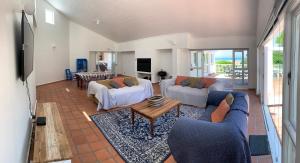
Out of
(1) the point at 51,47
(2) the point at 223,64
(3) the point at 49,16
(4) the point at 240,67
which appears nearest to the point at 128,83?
(4) the point at 240,67

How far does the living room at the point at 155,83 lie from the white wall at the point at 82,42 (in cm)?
6

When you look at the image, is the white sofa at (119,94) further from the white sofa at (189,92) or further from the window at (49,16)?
the window at (49,16)

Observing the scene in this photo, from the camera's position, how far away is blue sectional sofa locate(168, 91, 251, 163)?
5.37ft

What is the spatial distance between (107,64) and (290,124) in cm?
1216

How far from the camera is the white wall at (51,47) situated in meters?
8.39

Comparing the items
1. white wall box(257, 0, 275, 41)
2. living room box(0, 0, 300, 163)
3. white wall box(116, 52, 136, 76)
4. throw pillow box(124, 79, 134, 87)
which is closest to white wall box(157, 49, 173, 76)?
living room box(0, 0, 300, 163)

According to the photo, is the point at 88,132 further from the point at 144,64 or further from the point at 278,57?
the point at 144,64

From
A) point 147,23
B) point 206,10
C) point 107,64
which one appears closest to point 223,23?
point 206,10

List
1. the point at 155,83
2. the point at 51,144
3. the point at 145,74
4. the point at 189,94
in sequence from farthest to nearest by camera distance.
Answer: the point at 145,74 → the point at 155,83 → the point at 189,94 → the point at 51,144

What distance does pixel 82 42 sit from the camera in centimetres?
1091

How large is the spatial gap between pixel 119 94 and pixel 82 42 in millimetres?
7491

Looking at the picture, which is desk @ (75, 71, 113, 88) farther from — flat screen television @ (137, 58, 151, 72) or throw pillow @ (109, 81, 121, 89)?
throw pillow @ (109, 81, 121, 89)

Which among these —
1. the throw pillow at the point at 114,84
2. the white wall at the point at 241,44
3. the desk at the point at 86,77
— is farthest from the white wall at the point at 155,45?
the throw pillow at the point at 114,84

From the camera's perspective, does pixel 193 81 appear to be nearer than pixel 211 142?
No
